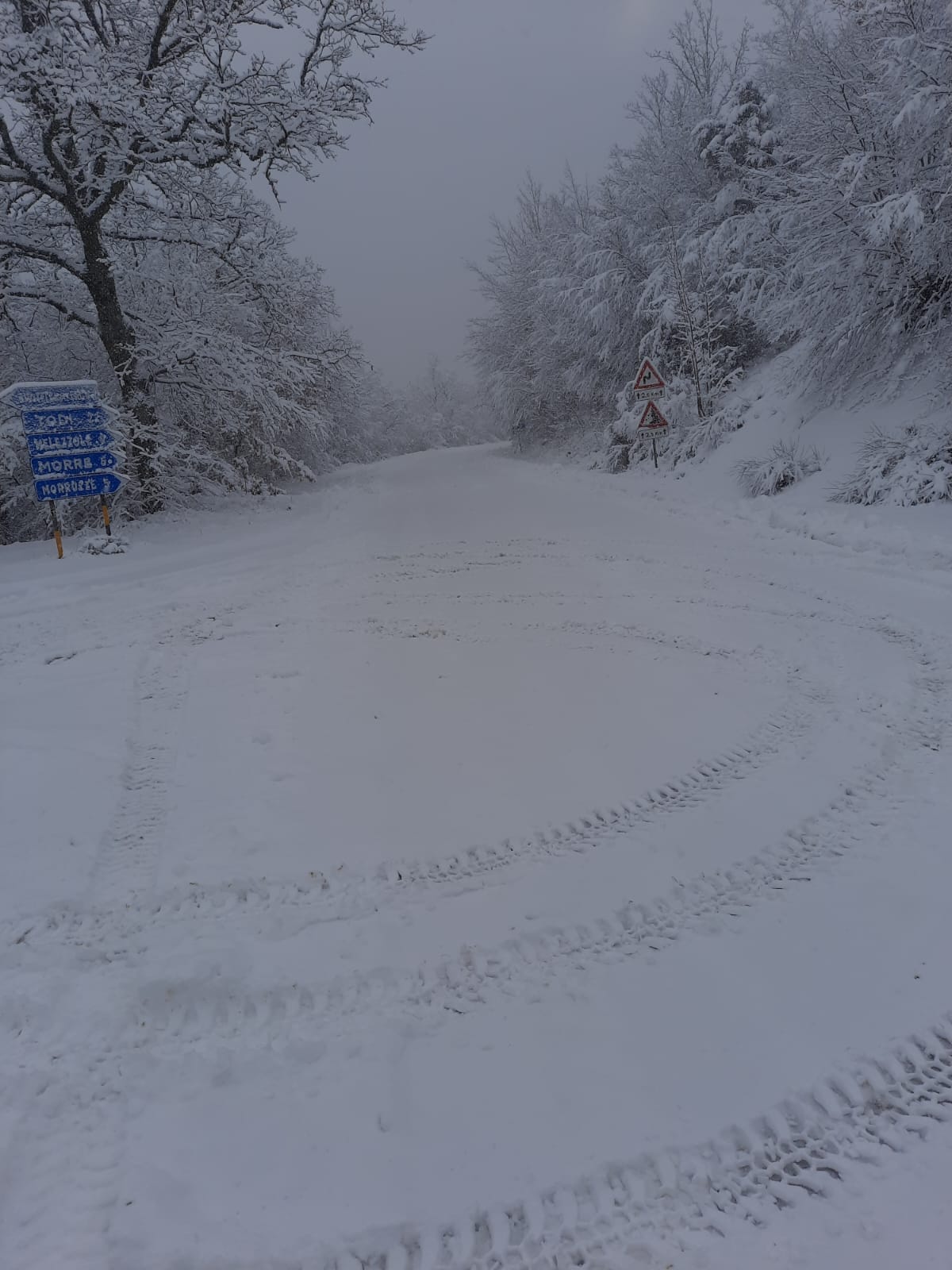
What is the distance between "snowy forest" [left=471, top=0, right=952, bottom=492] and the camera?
10266mm

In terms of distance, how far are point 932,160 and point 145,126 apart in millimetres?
11640

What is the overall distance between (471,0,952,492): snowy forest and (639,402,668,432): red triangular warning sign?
858 mm

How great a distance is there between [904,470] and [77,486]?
11.8m

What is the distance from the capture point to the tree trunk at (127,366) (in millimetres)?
12375

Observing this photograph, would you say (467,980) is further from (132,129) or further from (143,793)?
(132,129)

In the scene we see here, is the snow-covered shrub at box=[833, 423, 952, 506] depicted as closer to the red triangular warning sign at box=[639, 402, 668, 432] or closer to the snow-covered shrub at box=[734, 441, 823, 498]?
the snow-covered shrub at box=[734, 441, 823, 498]

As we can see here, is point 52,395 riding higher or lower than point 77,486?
higher

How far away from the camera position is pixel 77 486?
1084cm

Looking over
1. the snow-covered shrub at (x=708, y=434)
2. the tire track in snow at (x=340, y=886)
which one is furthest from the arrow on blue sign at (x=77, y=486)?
the snow-covered shrub at (x=708, y=434)

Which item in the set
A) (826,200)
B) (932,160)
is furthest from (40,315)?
(932,160)

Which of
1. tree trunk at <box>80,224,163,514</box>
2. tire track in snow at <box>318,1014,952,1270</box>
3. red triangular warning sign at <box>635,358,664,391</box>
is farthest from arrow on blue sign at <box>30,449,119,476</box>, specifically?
tire track in snow at <box>318,1014,952,1270</box>

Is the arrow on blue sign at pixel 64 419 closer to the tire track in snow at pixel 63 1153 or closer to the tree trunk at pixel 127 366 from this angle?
the tree trunk at pixel 127 366

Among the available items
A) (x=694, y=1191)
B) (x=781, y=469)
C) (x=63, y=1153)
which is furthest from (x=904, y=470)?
(x=63, y=1153)

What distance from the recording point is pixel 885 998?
103 inches
